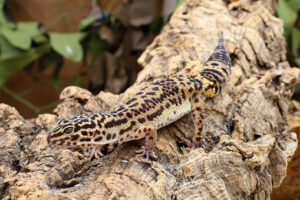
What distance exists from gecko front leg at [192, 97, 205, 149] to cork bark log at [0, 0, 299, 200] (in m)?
0.08

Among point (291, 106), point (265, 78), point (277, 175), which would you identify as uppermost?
point (265, 78)

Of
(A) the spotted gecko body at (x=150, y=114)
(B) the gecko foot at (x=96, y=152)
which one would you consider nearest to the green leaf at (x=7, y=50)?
(A) the spotted gecko body at (x=150, y=114)

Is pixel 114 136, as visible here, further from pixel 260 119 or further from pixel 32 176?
pixel 260 119

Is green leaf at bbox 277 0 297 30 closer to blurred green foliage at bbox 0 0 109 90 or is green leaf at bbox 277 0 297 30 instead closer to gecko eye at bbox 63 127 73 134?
blurred green foliage at bbox 0 0 109 90

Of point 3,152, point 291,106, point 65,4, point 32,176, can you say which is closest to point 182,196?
point 32,176

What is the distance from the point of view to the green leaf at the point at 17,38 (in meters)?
6.26

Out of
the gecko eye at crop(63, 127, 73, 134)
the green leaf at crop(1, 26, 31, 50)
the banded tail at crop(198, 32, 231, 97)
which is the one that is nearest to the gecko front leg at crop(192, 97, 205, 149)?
the banded tail at crop(198, 32, 231, 97)

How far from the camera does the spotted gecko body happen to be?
9.98 feet

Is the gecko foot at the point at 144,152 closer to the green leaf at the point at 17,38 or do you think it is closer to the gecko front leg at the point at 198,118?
the gecko front leg at the point at 198,118

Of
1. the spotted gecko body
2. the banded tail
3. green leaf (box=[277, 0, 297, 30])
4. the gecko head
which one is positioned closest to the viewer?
the gecko head

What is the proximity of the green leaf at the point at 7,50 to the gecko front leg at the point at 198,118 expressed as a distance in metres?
3.93

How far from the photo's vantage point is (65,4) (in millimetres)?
8891

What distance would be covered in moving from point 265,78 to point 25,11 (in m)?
6.53

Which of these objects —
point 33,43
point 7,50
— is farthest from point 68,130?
point 33,43
